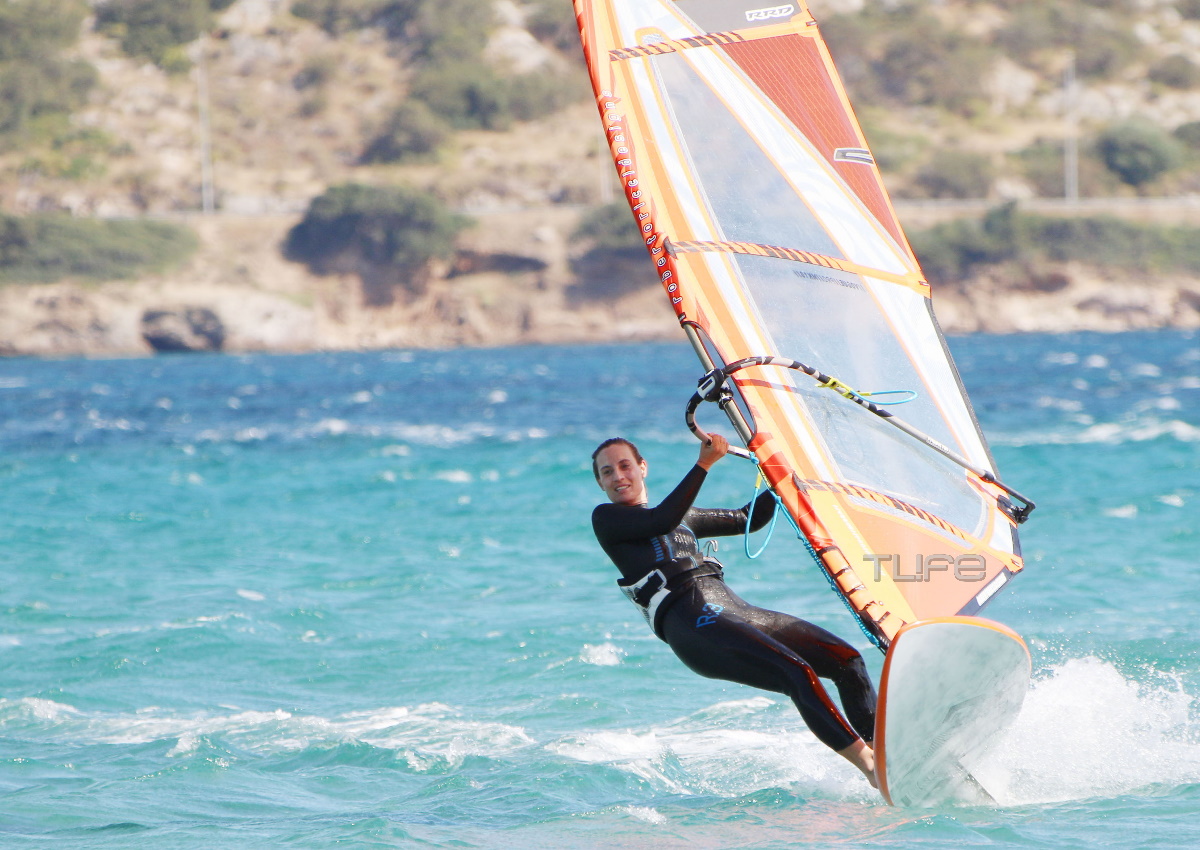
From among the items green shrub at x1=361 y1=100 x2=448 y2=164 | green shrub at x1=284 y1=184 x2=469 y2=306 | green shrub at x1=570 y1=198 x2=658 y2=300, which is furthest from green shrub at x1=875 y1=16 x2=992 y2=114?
green shrub at x1=284 y1=184 x2=469 y2=306

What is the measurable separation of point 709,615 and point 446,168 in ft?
171

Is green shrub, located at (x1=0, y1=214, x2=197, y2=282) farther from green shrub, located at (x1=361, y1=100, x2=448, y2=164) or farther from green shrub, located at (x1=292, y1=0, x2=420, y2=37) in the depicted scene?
green shrub, located at (x1=292, y1=0, x2=420, y2=37)

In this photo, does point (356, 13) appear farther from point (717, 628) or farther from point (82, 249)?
point (717, 628)

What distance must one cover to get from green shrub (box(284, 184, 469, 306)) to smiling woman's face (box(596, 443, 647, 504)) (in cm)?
4346

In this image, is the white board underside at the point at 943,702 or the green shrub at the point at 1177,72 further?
the green shrub at the point at 1177,72

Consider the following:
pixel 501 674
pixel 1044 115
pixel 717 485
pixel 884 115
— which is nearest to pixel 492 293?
pixel 884 115

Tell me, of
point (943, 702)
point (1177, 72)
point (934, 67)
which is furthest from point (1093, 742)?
point (1177, 72)

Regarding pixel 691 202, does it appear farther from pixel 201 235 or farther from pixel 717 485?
pixel 201 235

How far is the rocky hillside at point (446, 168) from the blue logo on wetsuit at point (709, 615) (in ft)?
138

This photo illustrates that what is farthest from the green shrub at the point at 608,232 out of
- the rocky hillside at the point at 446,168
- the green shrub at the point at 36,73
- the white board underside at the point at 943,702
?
the white board underside at the point at 943,702

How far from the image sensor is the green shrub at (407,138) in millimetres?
55281

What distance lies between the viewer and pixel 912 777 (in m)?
4.57

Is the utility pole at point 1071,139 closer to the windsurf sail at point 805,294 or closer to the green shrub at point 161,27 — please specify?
the green shrub at point 161,27

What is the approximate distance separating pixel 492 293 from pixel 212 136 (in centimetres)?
1541
